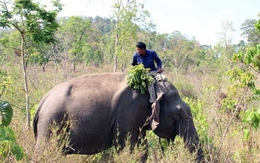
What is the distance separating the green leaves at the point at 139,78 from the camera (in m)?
5.84

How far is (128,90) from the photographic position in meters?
5.92

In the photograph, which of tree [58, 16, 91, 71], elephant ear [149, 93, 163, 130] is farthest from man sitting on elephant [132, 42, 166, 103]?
tree [58, 16, 91, 71]

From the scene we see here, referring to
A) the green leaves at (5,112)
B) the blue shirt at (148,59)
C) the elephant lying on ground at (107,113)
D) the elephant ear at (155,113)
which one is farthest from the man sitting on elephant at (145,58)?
the green leaves at (5,112)

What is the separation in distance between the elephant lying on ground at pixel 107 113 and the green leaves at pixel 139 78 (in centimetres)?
9

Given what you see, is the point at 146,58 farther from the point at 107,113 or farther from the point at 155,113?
the point at 107,113

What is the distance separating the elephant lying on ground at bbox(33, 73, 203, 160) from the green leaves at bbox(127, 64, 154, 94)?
0.29 ft

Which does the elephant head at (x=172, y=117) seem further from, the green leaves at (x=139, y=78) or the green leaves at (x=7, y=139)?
the green leaves at (x=7, y=139)

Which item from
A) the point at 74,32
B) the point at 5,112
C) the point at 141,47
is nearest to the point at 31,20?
the point at 141,47

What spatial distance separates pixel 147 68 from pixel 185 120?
3.30ft

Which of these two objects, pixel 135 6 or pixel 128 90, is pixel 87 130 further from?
pixel 135 6

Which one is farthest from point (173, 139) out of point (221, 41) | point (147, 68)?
point (221, 41)

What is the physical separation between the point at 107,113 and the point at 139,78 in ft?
2.30

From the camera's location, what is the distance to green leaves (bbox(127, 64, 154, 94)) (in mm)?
5840

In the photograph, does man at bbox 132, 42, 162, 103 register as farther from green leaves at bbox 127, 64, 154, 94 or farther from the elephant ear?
the elephant ear
